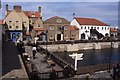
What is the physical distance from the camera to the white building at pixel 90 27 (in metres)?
68.4

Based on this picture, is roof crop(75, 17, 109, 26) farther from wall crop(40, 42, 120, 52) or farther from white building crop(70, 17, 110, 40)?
wall crop(40, 42, 120, 52)

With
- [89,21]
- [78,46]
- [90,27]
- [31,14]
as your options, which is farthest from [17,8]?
[89,21]

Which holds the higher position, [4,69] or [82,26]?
[82,26]

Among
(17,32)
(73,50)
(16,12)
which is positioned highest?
(16,12)

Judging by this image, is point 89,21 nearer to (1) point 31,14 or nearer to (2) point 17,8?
(1) point 31,14

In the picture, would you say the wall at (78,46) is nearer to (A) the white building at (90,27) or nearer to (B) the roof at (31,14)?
(A) the white building at (90,27)

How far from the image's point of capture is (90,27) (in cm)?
7038

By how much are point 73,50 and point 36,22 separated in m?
12.6

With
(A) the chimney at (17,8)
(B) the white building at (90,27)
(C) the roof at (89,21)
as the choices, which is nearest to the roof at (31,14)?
(A) the chimney at (17,8)

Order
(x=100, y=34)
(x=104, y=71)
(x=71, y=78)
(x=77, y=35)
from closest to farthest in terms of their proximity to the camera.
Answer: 1. (x=71, y=78)
2. (x=104, y=71)
3. (x=77, y=35)
4. (x=100, y=34)

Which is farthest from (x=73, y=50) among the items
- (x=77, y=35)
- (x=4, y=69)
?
(x=4, y=69)

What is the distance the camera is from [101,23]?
244ft

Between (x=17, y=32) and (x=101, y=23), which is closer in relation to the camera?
(x=17, y=32)

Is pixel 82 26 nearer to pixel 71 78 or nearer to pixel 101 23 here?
pixel 101 23
